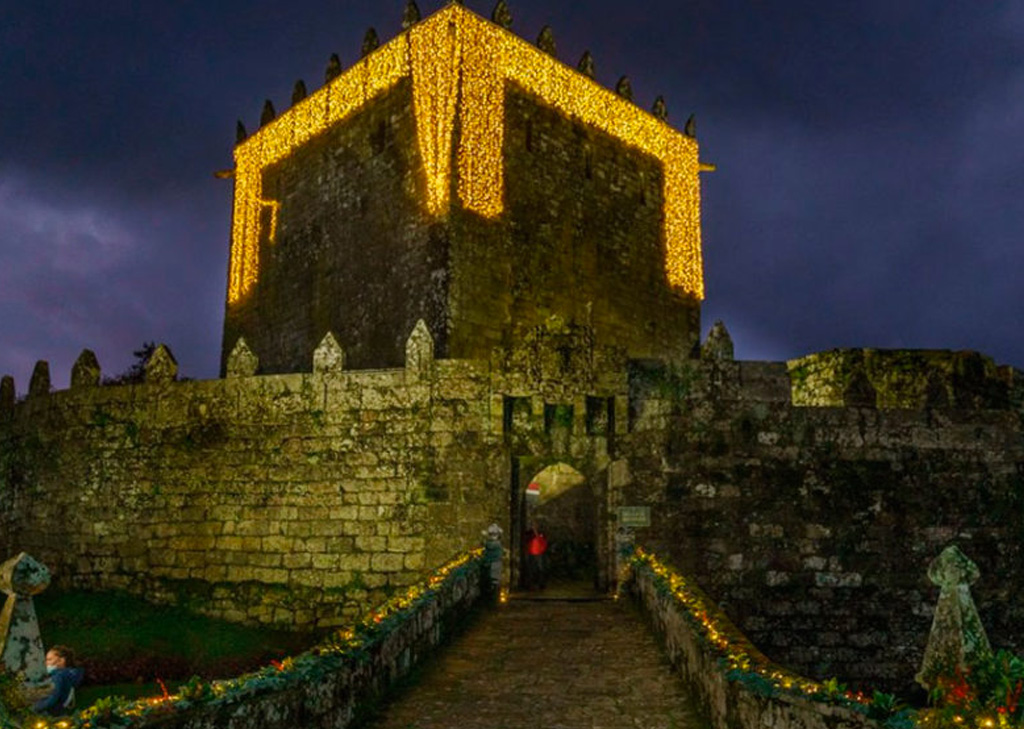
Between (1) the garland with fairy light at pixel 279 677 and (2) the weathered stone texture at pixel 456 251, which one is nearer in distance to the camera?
(1) the garland with fairy light at pixel 279 677

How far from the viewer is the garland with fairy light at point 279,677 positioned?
4.99 meters

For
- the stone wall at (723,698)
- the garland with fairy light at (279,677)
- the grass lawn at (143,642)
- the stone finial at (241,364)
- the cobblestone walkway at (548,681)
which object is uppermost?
the stone finial at (241,364)

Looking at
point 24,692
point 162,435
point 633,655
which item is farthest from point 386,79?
point 24,692

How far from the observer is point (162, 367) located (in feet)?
56.3

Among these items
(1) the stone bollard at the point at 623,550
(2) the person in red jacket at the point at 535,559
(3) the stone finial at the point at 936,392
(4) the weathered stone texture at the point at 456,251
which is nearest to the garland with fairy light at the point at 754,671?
(1) the stone bollard at the point at 623,550

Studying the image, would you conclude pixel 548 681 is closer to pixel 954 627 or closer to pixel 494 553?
pixel 954 627

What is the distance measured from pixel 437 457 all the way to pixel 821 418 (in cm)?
658

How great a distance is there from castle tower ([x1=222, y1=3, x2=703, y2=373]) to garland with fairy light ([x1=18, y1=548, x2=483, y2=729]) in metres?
10.4

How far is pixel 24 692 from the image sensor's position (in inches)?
243

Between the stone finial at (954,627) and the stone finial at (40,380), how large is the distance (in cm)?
1798

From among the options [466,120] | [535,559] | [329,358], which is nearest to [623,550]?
[535,559]

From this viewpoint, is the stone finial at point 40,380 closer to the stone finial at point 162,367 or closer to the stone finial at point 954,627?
the stone finial at point 162,367

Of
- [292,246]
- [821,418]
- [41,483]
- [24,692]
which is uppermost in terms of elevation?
[292,246]

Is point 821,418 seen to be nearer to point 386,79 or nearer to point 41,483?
point 386,79
